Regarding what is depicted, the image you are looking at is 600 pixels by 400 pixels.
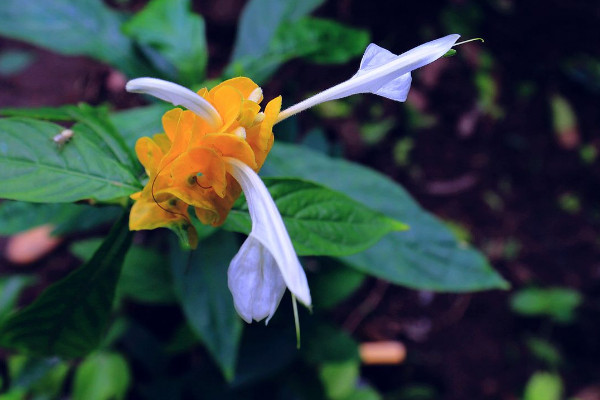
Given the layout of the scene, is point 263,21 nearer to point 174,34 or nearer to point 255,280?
point 174,34

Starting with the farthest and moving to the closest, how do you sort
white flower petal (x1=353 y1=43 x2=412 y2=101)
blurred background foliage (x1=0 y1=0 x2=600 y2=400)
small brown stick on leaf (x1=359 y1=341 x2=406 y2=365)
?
1. small brown stick on leaf (x1=359 y1=341 x2=406 y2=365)
2. blurred background foliage (x1=0 y1=0 x2=600 y2=400)
3. white flower petal (x1=353 y1=43 x2=412 y2=101)

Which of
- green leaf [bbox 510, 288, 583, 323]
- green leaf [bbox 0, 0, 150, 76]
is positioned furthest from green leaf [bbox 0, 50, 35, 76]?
green leaf [bbox 510, 288, 583, 323]

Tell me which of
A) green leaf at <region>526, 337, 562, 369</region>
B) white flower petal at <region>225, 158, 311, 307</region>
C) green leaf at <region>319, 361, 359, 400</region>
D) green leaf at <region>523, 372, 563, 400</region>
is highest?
white flower petal at <region>225, 158, 311, 307</region>

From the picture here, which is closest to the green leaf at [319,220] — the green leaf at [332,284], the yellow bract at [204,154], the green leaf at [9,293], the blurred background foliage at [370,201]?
the yellow bract at [204,154]

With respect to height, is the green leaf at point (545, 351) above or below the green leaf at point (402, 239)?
below

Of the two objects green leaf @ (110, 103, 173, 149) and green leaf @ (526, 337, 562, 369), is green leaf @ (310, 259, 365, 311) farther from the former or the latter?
green leaf @ (526, 337, 562, 369)

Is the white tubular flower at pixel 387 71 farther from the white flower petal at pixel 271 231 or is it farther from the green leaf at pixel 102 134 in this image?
the green leaf at pixel 102 134

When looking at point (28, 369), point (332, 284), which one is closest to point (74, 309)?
point (28, 369)
